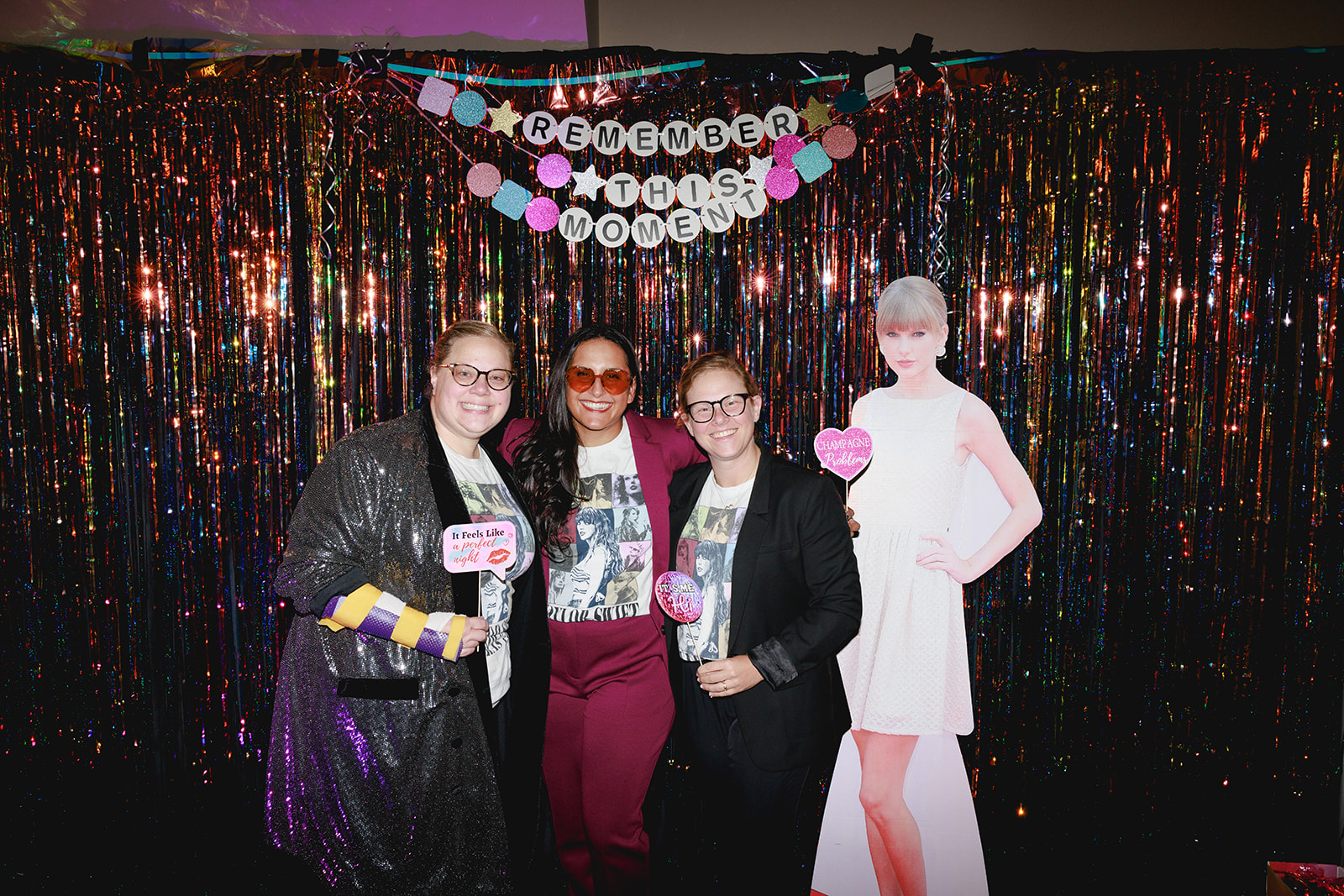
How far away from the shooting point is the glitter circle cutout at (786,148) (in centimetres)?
203

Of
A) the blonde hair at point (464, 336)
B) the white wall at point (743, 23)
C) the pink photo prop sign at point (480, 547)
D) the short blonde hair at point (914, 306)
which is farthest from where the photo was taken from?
the white wall at point (743, 23)

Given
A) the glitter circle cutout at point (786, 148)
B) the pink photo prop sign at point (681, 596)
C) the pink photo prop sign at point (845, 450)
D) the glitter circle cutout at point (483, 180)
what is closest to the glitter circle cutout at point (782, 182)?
the glitter circle cutout at point (786, 148)

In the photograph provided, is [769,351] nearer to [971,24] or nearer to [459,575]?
[459,575]

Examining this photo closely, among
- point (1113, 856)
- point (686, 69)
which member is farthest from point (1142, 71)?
point (1113, 856)

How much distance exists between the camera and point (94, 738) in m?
2.12

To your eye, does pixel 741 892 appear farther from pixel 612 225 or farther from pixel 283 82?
pixel 283 82

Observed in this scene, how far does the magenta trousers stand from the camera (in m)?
1.75

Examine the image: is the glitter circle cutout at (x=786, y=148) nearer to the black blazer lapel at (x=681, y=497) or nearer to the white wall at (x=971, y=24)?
the white wall at (x=971, y=24)

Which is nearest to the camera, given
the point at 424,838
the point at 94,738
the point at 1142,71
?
the point at 424,838

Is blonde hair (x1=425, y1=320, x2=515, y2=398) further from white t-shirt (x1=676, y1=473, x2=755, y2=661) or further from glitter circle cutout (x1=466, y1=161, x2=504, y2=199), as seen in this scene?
white t-shirt (x1=676, y1=473, x2=755, y2=661)

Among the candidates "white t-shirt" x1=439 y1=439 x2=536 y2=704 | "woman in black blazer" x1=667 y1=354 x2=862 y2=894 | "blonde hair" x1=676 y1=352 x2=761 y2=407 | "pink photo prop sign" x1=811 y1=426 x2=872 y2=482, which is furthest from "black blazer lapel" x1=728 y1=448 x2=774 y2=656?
"white t-shirt" x1=439 y1=439 x2=536 y2=704

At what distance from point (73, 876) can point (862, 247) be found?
11.0 ft

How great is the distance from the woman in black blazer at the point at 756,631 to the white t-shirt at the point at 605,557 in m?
0.10

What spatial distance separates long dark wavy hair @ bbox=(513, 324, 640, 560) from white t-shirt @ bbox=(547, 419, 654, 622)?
1.3 inches
